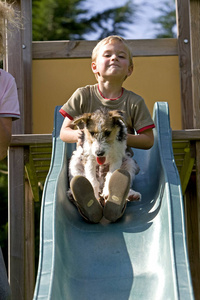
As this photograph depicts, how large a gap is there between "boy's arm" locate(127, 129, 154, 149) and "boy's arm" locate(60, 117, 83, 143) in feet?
1.42

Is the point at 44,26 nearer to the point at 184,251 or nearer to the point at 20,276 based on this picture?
the point at 20,276

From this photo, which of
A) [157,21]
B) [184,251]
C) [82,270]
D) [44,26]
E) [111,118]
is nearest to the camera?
[184,251]

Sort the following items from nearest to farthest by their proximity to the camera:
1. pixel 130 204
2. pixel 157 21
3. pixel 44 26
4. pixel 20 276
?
pixel 130 204 < pixel 20 276 < pixel 44 26 < pixel 157 21

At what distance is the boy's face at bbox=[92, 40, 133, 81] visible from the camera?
543cm

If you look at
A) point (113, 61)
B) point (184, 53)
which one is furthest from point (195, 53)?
point (113, 61)

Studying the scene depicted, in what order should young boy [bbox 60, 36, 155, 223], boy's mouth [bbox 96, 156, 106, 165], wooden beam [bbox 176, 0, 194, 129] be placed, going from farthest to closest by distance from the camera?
wooden beam [bbox 176, 0, 194, 129], young boy [bbox 60, 36, 155, 223], boy's mouth [bbox 96, 156, 106, 165]

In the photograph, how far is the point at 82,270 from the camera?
453cm

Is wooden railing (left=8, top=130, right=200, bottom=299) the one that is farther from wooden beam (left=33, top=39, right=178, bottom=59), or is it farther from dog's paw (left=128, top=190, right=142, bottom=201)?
wooden beam (left=33, top=39, right=178, bottom=59)

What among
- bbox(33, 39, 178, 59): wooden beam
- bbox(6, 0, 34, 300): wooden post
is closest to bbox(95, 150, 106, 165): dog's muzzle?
bbox(6, 0, 34, 300): wooden post

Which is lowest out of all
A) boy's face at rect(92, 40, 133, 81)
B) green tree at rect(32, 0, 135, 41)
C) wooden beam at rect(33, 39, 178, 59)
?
boy's face at rect(92, 40, 133, 81)

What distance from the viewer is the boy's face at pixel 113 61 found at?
5.43m

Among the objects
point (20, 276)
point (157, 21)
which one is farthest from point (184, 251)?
point (157, 21)

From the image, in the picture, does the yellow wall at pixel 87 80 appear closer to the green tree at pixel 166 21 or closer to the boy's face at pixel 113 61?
the boy's face at pixel 113 61

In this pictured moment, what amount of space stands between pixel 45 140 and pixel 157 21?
1599 cm
